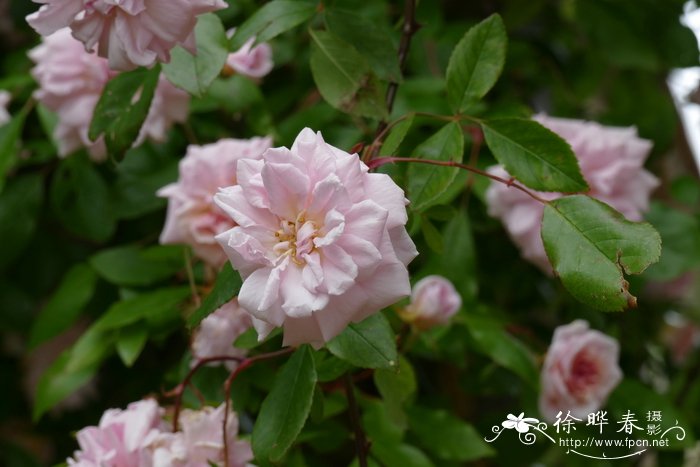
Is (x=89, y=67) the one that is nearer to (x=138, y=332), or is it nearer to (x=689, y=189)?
(x=138, y=332)

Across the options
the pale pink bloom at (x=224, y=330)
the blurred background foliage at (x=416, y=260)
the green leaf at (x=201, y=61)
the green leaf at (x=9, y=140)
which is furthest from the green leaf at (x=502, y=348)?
the green leaf at (x=9, y=140)

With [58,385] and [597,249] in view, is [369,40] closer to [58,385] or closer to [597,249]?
[597,249]

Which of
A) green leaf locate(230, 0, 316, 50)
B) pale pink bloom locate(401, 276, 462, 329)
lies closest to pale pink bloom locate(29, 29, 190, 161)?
green leaf locate(230, 0, 316, 50)

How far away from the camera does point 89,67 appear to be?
2.53 ft

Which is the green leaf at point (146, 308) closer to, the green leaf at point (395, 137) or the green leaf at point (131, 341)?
the green leaf at point (131, 341)

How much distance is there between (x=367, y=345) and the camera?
526 millimetres

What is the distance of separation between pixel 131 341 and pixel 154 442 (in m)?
0.20

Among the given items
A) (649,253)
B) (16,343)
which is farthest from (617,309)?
(16,343)

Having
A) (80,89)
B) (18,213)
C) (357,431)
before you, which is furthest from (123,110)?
(18,213)

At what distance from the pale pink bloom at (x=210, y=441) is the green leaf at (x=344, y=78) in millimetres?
219

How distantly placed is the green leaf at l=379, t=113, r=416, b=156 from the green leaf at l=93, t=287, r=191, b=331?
0.29 m

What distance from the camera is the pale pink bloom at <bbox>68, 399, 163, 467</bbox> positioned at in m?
0.58

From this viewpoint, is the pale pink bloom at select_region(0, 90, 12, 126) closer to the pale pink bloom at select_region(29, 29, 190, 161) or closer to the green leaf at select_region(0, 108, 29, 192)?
the green leaf at select_region(0, 108, 29, 192)

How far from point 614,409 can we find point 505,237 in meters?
0.24
